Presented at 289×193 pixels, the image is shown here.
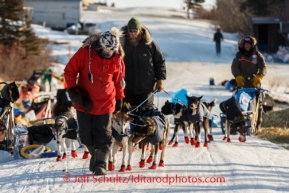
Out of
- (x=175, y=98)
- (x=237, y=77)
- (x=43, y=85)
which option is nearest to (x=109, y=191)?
(x=175, y=98)

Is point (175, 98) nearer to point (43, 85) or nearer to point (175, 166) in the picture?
point (175, 166)

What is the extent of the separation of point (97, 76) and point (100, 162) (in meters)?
1.11

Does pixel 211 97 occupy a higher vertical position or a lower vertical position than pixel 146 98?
lower

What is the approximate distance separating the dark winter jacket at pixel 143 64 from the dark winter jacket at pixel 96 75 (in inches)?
54.7

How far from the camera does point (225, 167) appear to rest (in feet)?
27.2

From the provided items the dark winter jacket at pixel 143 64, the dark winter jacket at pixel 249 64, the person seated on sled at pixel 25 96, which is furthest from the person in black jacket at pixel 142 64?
the person seated on sled at pixel 25 96

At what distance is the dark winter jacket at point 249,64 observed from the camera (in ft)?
38.7

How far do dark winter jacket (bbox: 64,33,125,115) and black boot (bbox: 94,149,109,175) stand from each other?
529 mm

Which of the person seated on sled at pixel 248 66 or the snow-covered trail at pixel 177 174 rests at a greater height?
the person seated on sled at pixel 248 66

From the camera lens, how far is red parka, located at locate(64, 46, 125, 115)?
7391 mm

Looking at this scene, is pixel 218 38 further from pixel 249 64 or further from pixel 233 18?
pixel 249 64

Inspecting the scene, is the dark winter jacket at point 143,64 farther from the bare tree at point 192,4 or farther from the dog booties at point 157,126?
the bare tree at point 192,4

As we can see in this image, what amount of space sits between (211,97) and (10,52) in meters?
12.6

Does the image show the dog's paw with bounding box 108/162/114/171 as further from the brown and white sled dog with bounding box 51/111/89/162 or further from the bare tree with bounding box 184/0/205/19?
the bare tree with bounding box 184/0/205/19
